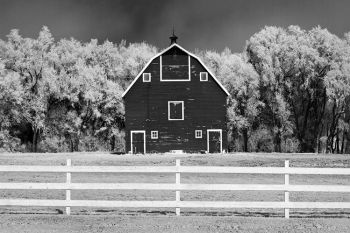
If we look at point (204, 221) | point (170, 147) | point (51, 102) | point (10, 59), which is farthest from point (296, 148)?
point (204, 221)

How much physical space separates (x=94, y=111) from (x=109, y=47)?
901cm

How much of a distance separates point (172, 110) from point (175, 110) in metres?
0.27

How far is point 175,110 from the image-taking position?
4691 centimetres

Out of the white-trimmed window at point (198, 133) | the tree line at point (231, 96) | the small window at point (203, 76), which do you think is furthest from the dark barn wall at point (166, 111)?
the tree line at point (231, 96)

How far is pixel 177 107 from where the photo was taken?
46938mm

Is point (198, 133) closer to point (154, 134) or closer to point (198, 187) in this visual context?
point (154, 134)

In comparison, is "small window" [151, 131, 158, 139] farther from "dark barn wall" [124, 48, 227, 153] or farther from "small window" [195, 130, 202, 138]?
"small window" [195, 130, 202, 138]

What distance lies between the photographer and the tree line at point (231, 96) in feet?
180

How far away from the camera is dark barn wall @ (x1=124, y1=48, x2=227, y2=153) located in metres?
46.6

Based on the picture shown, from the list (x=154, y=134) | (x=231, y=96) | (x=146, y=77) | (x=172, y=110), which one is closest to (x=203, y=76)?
(x=172, y=110)

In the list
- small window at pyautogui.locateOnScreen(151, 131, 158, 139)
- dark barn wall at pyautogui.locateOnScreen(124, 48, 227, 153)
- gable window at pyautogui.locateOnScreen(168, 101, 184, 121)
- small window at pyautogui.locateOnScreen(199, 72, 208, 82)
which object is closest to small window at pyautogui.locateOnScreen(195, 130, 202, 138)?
dark barn wall at pyautogui.locateOnScreen(124, 48, 227, 153)

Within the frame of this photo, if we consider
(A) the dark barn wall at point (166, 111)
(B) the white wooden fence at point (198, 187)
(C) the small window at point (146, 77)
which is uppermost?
(C) the small window at point (146, 77)

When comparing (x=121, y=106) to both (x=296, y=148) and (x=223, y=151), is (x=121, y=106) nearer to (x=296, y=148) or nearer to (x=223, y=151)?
(x=223, y=151)

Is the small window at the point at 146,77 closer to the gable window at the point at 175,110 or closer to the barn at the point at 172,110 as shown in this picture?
the barn at the point at 172,110
